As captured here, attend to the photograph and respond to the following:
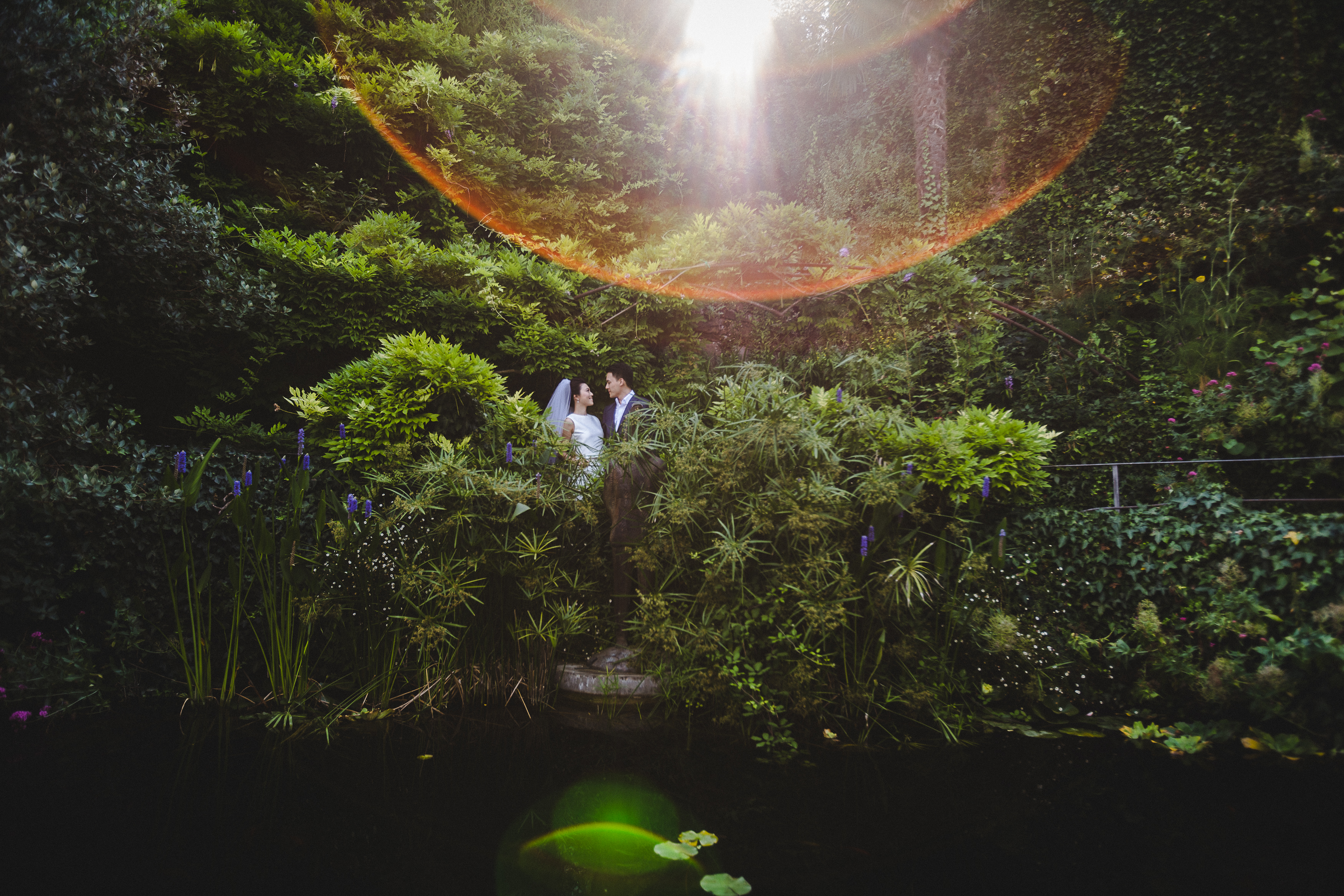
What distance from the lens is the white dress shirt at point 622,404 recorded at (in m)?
5.41

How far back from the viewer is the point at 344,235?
24.0ft

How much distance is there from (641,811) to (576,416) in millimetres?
4139

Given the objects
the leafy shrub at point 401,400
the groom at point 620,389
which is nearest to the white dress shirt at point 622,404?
the groom at point 620,389

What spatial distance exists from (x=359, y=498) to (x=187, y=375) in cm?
427

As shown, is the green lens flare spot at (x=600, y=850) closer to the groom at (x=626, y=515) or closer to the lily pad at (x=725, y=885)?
the lily pad at (x=725, y=885)

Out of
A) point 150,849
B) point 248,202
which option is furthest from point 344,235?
point 150,849

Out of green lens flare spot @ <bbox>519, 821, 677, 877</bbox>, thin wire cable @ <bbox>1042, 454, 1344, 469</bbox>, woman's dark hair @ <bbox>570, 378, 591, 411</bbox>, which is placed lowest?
green lens flare spot @ <bbox>519, 821, 677, 877</bbox>

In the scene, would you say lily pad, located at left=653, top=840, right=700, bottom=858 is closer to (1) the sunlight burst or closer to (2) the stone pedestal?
(2) the stone pedestal

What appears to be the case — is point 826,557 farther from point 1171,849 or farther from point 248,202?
point 248,202

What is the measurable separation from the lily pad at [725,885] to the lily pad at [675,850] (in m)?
0.11

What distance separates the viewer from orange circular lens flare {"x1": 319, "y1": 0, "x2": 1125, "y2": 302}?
256 inches

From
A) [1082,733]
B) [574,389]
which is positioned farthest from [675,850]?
[574,389]

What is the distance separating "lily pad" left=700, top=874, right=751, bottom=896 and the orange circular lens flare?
5.09 meters

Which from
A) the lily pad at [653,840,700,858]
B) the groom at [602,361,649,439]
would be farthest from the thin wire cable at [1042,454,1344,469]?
the groom at [602,361,649,439]
